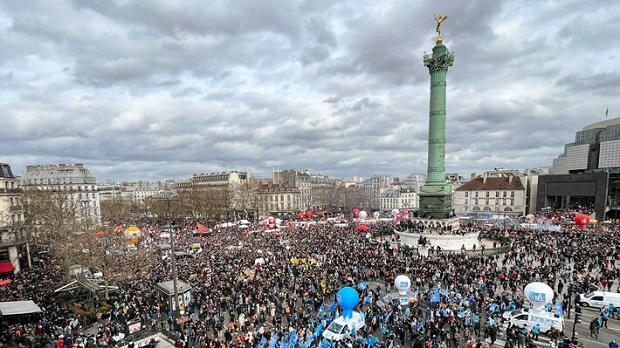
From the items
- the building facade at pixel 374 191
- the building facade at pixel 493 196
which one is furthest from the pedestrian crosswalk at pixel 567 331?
the building facade at pixel 374 191

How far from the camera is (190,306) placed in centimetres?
1905

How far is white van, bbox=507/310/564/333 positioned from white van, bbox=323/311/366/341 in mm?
6949

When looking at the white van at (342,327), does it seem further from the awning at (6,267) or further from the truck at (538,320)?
the awning at (6,267)

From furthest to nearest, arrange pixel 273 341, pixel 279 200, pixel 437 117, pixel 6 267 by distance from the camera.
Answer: pixel 279 200
pixel 437 117
pixel 6 267
pixel 273 341

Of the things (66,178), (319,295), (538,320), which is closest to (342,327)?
(319,295)

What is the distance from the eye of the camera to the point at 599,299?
17.4 metres

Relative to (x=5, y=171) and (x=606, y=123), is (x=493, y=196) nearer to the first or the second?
(x=606, y=123)

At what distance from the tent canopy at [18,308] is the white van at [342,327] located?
16.1 meters

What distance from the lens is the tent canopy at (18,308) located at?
16919 mm

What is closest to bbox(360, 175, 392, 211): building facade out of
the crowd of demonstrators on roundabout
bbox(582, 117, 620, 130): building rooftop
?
bbox(582, 117, 620, 130): building rooftop

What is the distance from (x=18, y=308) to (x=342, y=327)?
17705 millimetres

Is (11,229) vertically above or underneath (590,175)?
underneath

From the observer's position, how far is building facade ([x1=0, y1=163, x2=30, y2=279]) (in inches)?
1281

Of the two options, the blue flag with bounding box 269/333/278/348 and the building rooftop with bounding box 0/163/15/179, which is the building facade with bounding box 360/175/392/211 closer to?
the building rooftop with bounding box 0/163/15/179
